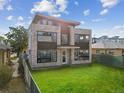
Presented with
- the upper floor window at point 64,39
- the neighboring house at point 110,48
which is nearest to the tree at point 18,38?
Answer: the neighboring house at point 110,48

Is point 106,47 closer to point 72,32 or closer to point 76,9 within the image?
point 72,32

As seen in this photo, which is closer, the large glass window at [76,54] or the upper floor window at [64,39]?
the upper floor window at [64,39]

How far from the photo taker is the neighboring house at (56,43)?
2123 cm

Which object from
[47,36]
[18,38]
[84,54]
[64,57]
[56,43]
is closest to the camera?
[47,36]

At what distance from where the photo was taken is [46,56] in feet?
72.5

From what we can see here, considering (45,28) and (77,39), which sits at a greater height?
(45,28)

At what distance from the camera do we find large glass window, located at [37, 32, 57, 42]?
21.5m

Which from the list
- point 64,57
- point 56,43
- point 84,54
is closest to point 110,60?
point 84,54

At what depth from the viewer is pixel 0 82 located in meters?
11.1

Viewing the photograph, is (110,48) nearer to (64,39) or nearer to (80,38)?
(80,38)

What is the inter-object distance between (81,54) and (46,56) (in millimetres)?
7106

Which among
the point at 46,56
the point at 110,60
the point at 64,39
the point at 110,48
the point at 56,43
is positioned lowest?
the point at 110,60

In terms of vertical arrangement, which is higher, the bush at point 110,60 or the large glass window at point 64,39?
the large glass window at point 64,39

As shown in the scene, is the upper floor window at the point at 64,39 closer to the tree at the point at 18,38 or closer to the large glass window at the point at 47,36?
the large glass window at the point at 47,36
